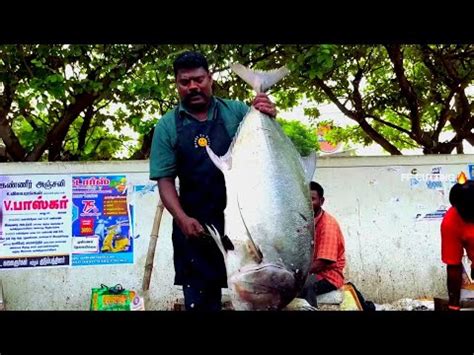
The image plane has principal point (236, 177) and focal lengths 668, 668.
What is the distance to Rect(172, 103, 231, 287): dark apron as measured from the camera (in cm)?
277

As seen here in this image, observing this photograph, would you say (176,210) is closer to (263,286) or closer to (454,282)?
(263,286)

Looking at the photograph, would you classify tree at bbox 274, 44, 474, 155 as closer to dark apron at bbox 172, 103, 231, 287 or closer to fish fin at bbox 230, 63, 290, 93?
fish fin at bbox 230, 63, 290, 93

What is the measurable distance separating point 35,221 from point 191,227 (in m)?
3.73

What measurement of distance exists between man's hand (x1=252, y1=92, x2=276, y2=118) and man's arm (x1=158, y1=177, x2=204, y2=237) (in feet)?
1.55

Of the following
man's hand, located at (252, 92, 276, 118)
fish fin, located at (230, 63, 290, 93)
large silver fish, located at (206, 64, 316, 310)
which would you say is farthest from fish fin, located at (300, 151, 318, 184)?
fish fin, located at (230, 63, 290, 93)

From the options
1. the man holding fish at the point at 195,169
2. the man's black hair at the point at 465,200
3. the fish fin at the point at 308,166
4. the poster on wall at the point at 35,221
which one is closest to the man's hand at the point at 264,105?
the man holding fish at the point at 195,169

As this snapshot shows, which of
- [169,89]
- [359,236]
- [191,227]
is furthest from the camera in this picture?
[359,236]

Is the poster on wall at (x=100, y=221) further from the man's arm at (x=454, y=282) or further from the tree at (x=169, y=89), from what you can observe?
the man's arm at (x=454, y=282)

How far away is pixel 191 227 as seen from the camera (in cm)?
265

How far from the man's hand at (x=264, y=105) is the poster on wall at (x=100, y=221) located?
356cm

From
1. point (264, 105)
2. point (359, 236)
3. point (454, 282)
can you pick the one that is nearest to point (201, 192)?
point (264, 105)

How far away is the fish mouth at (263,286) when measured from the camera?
2.47 metres

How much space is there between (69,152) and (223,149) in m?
4.69

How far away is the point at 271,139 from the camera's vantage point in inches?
109
